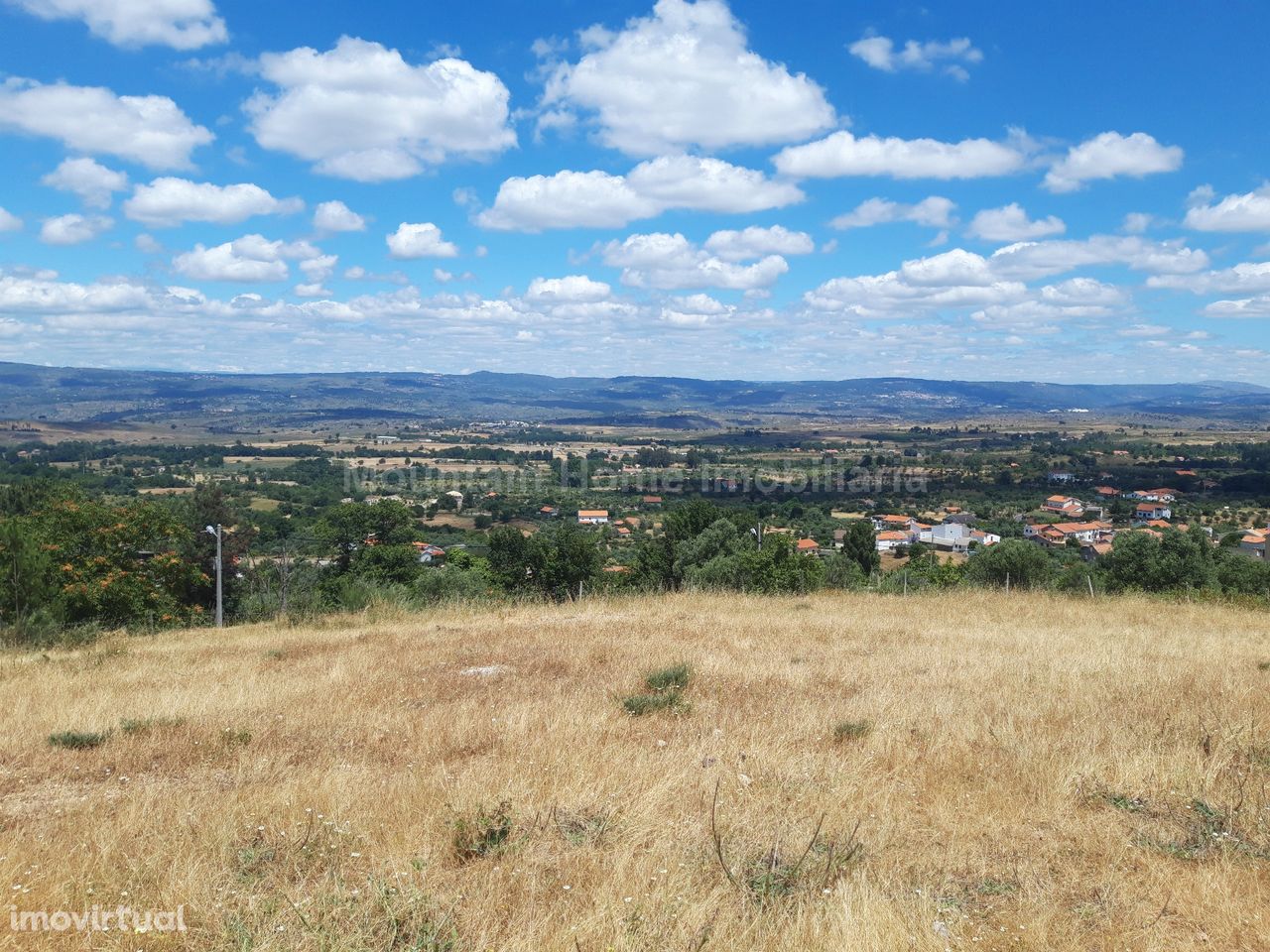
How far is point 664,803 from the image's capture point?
16.0 feet

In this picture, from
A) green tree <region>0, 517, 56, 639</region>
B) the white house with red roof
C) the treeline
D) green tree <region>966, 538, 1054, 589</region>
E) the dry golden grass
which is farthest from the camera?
the white house with red roof

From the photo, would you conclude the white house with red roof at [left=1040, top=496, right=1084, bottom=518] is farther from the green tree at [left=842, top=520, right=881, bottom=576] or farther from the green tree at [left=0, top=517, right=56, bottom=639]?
the green tree at [left=0, top=517, right=56, bottom=639]

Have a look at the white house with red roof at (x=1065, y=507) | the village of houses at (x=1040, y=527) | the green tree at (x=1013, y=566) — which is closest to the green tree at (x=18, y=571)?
the green tree at (x=1013, y=566)

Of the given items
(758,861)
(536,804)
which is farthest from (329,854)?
(758,861)

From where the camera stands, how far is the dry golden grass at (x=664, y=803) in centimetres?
351

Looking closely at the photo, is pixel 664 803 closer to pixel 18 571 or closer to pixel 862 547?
pixel 18 571

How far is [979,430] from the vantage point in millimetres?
180375

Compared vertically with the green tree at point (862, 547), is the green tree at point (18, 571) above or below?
above

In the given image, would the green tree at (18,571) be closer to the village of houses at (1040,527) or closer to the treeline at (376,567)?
the treeline at (376,567)

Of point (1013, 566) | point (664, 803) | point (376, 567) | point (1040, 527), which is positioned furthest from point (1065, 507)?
point (664, 803)

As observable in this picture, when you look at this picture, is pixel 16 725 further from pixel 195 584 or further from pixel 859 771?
pixel 195 584

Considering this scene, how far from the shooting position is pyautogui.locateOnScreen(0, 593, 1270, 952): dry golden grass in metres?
3.51

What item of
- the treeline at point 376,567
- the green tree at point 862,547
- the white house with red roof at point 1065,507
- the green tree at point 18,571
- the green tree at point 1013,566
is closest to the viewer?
the green tree at point 18,571

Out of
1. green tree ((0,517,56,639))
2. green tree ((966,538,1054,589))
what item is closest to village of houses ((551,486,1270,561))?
green tree ((966,538,1054,589))
